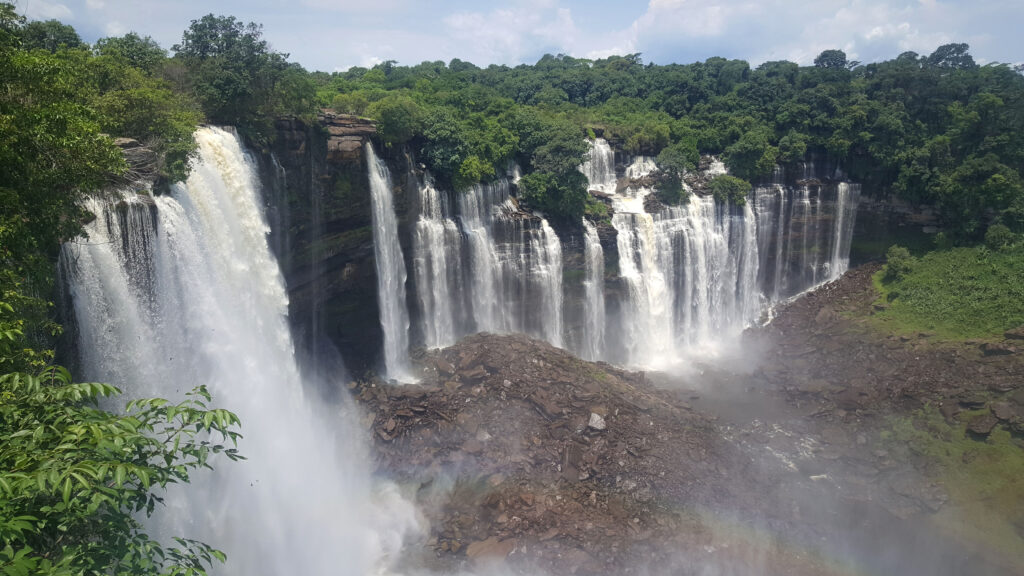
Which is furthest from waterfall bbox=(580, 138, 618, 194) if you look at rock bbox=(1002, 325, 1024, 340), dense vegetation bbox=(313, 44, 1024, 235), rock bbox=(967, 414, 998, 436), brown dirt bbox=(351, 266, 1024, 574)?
rock bbox=(967, 414, 998, 436)

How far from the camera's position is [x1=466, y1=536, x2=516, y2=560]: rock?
17078mm

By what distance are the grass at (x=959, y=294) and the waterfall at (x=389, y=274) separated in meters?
24.3

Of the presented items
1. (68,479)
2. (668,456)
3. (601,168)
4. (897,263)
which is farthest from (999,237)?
(68,479)

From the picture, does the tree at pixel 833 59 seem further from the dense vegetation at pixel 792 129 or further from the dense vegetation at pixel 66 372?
the dense vegetation at pixel 66 372

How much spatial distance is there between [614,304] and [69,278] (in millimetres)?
23553

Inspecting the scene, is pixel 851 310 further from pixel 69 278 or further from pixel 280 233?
pixel 69 278

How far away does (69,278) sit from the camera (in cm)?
1353

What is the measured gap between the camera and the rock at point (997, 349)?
25.2 m

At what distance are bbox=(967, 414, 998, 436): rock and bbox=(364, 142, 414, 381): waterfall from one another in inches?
883

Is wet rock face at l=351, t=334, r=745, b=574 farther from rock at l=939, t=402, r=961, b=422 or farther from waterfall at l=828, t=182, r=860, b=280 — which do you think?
waterfall at l=828, t=182, r=860, b=280

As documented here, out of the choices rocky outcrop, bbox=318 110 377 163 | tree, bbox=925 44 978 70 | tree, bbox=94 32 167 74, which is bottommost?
rocky outcrop, bbox=318 110 377 163

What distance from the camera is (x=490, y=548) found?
1730cm

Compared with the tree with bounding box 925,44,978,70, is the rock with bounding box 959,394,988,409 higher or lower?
lower

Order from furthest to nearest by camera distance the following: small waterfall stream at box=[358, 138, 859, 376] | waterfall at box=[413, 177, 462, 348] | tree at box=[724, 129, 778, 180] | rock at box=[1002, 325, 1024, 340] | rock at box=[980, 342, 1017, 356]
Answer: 1. tree at box=[724, 129, 778, 180]
2. small waterfall stream at box=[358, 138, 859, 376]
3. waterfall at box=[413, 177, 462, 348]
4. rock at box=[1002, 325, 1024, 340]
5. rock at box=[980, 342, 1017, 356]
